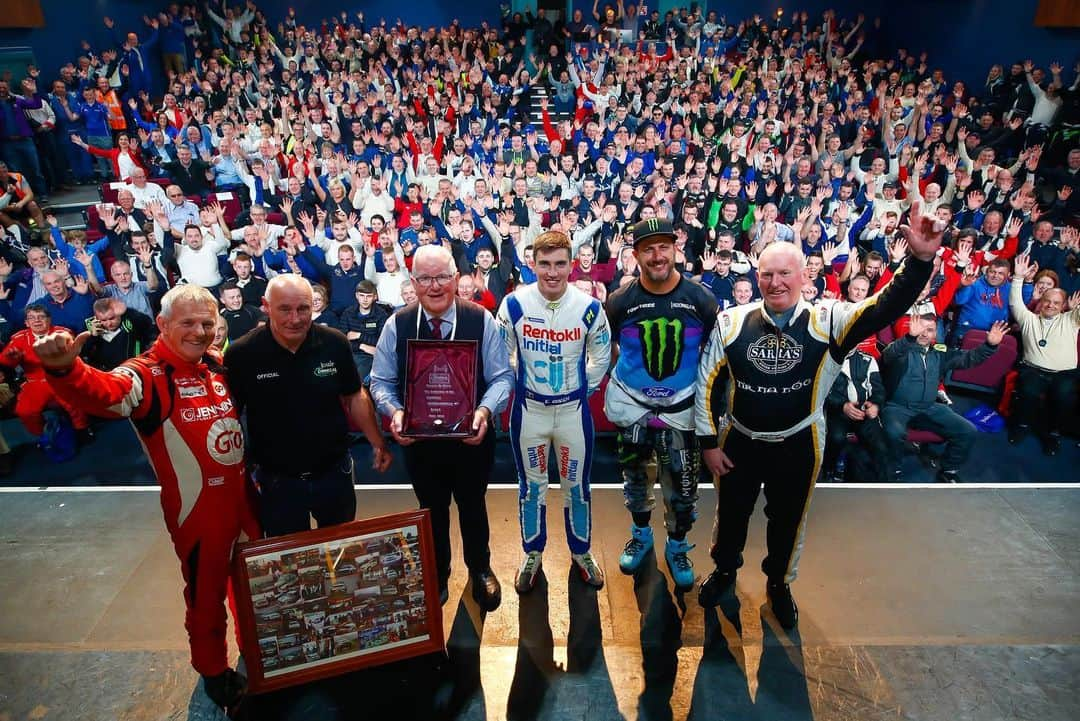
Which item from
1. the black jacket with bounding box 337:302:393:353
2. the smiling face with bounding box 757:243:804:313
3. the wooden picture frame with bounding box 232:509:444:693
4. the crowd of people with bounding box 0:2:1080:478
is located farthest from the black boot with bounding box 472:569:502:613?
the black jacket with bounding box 337:302:393:353

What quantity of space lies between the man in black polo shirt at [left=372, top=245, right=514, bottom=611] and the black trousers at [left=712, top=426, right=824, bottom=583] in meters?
1.19

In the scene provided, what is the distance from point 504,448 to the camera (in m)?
5.08

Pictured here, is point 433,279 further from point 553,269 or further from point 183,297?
A: point 183,297

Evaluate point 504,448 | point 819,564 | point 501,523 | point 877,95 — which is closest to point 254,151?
point 504,448

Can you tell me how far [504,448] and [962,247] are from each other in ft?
17.7

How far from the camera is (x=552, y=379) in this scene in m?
2.99

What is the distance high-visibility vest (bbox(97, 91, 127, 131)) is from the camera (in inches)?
399

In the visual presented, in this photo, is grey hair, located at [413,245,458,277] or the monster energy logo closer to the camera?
grey hair, located at [413,245,458,277]

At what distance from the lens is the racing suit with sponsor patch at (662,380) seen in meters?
2.98

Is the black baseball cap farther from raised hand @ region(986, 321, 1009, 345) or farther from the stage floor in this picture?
raised hand @ region(986, 321, 1009, 345)

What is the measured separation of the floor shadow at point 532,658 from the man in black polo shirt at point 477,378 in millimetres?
590

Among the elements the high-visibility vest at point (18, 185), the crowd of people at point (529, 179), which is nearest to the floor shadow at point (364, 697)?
the crowd of people at point (529, 179)

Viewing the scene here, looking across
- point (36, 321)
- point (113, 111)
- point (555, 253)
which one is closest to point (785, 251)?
point (555, 253)

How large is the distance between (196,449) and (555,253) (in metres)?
1.74
